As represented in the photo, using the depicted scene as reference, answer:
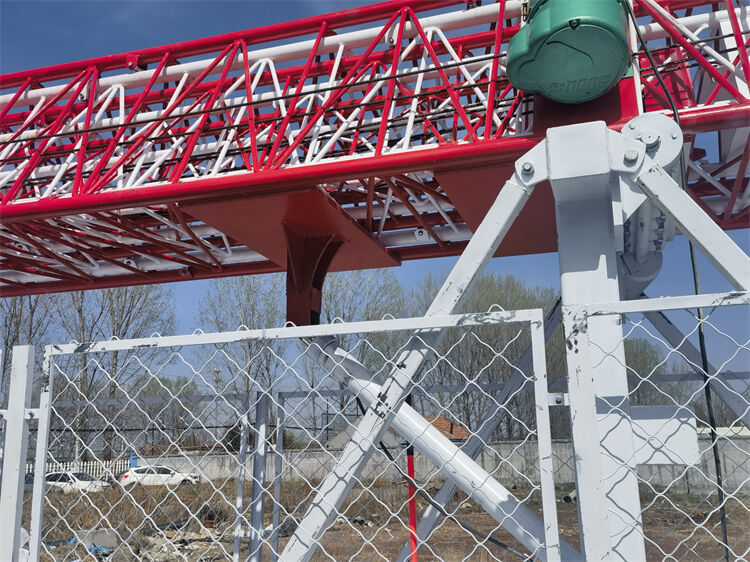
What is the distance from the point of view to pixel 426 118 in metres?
6.62

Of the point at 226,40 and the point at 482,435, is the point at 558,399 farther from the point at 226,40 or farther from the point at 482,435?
the point at 226,40

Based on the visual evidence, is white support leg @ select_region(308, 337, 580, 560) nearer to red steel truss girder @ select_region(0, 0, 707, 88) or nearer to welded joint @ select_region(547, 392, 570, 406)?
welded joint @ select_region(547, 392, 570, 406)

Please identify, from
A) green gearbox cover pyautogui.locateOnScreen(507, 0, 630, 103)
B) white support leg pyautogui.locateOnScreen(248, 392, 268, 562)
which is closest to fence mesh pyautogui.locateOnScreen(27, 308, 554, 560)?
white support leg pyautogui.locateOnScreen(248, 392, 268, 562)

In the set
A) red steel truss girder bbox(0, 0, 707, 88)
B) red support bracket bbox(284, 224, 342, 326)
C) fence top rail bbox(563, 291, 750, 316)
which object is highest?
red steel truss girder bbox(0, 0, 707, 88)

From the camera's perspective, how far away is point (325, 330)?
284 centimetres

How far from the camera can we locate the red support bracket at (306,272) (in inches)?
251

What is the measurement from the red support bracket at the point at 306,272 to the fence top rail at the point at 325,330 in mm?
3125

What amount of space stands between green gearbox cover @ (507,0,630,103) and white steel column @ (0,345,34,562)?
3.47m

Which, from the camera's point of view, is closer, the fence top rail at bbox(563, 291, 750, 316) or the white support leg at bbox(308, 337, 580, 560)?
the fence top rail at bbox(563, 291, 750, 316)

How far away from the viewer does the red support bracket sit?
21.0ft

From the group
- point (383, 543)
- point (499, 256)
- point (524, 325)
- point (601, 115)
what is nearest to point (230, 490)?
point (383, 543)

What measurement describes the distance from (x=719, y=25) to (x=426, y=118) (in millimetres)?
2909

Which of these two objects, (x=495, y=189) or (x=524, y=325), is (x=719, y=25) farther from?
(x=524, y=325)

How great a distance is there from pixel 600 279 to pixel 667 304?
19.5 inches
